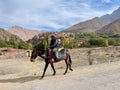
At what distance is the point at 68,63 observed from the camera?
19.9 metres

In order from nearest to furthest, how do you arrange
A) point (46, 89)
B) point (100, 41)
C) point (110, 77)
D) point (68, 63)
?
1. point (46, 89)
2. point (110, 77)
3. point (68, 63)
4. point (100, 41)

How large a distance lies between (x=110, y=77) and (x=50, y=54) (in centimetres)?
427

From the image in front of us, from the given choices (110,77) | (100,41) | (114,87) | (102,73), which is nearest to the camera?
(114,87)

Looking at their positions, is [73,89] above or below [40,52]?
below

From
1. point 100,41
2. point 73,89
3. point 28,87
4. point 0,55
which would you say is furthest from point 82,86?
point 100,41

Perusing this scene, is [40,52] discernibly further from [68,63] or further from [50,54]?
[68,63]

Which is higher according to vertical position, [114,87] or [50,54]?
[50,54]

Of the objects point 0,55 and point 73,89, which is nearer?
point 73,89

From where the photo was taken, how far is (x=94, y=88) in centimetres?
1359

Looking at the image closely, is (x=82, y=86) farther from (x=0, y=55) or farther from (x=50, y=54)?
(x=0, y=55)

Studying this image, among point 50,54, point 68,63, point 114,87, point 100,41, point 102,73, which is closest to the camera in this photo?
point 114,87

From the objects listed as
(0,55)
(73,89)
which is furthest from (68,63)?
(0,55)

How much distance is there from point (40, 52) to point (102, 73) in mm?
4084

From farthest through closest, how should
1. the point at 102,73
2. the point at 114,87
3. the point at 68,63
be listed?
the point at 68,63 < the point at 102,73 < the point at 114,87
